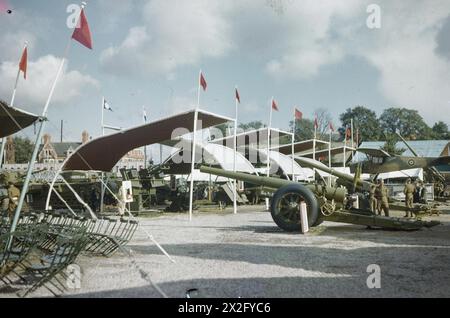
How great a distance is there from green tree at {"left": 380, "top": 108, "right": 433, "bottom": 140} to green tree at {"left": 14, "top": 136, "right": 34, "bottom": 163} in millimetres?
71538

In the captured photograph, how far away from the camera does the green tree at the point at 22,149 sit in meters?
84.8

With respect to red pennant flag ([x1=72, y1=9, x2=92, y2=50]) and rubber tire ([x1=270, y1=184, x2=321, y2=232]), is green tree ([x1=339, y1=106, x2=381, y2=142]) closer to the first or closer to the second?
rubber tire ([x1=270, y1=184, x2=321, y2=232])

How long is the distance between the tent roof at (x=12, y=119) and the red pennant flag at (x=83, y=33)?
5.53ft


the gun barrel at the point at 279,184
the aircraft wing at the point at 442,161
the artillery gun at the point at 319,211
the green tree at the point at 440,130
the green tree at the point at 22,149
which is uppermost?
the green tree at the point at 440,130

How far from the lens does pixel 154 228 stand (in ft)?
44.0

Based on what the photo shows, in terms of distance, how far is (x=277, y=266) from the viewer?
22.7 feet

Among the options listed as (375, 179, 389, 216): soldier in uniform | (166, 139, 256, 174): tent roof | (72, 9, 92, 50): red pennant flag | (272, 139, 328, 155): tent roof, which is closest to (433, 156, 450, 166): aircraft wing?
A: (375, 179, 389, 216): soldier in uniform

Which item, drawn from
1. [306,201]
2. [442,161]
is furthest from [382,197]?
[442,161]

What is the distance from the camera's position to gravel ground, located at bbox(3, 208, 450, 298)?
18.0ft

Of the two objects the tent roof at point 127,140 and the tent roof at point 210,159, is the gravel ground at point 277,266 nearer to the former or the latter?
the tent roof at point 127,140

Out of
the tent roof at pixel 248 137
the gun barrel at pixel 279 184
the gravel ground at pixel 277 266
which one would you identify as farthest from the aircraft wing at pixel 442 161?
the gun barrel at pixel 279 184

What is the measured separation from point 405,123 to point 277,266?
298 feet

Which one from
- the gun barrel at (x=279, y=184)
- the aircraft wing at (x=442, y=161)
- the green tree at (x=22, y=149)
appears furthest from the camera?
the green tree at (x=22, y=149)

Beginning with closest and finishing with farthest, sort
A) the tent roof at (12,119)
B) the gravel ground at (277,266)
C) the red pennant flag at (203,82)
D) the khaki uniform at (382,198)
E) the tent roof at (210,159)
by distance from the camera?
the gravel ground at (277,266) → the tent roof at (12,119) → the khaki uniform at (382,198) → the red pennant flag at (203,82) → the tent roof at (210,159)
